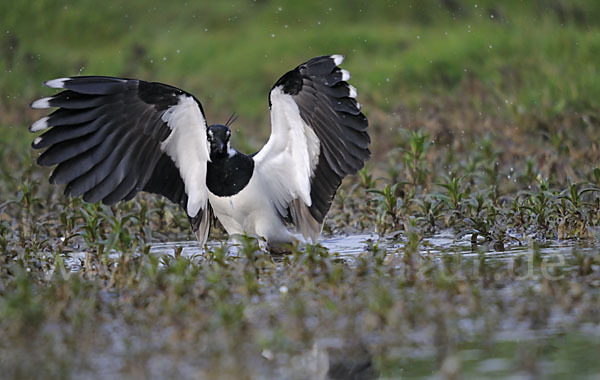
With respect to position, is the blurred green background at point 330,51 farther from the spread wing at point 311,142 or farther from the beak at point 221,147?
the beak at point 221,147

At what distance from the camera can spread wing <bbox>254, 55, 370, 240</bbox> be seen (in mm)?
5461

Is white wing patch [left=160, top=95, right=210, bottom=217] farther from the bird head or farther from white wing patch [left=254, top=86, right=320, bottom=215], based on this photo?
white wing patch [left=254, top=86, right=320, bottom=215]

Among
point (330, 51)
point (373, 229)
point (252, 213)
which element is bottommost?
point (373, 229)

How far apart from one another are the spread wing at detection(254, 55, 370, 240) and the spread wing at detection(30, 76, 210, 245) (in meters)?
0.42

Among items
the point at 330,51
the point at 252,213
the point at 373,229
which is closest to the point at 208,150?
the point at 252,213

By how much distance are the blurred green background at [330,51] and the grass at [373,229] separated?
4 centimetres

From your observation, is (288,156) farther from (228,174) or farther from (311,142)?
(228,174)

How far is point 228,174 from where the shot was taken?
5.75 meters

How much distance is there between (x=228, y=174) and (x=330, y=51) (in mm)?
6772

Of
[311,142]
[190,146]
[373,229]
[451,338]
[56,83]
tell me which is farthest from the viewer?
[373,229]

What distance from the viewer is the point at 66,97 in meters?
5.46

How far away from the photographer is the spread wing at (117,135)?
5484 mm

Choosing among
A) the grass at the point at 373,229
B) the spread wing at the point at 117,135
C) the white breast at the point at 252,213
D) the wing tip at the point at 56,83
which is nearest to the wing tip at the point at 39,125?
the spread wing at the point at 117,135

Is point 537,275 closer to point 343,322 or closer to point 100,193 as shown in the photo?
point 343,322
